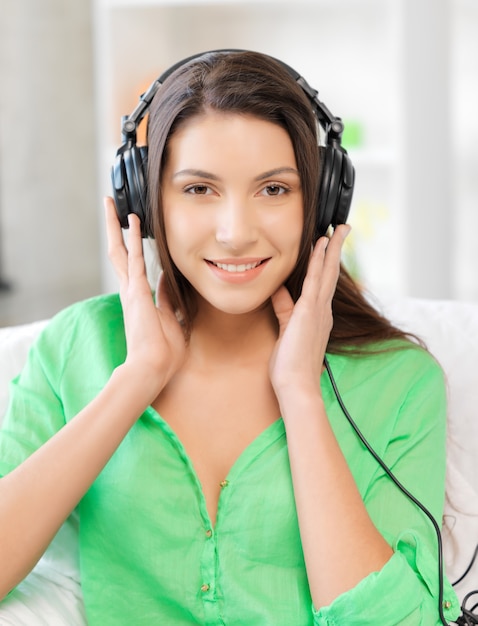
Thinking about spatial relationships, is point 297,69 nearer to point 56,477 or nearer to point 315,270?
point 315,270

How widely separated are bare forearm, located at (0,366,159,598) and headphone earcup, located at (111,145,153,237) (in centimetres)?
23

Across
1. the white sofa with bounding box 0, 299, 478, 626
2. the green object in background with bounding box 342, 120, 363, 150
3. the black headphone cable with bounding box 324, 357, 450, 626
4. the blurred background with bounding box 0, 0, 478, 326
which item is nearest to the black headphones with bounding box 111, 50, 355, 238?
the black headphone cable with bounding box 324, 357, 450, 626

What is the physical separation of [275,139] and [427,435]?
1.38 feet

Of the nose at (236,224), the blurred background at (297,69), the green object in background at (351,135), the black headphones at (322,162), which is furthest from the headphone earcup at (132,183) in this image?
the green object in background at (351,135)

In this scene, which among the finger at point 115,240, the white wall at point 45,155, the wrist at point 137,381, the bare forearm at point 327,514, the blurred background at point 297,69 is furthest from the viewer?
the white wall at point 45,155

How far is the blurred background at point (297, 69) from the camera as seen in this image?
123 inches

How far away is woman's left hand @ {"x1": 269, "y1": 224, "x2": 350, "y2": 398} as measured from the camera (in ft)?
4.03

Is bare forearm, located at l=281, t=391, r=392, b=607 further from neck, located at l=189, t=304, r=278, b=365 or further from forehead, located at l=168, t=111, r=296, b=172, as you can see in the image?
forehead, located at l=168, t=111, r=296, b=172

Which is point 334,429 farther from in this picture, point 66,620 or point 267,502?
point 66,620

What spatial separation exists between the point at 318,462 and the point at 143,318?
30cm

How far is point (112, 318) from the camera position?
1395 mm

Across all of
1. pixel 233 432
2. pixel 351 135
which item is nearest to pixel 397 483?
pixel 233 432

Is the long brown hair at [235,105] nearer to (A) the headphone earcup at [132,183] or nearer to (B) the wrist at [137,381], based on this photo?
(A) the headphone earcup at [132,183]

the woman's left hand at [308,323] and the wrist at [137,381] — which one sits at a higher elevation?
the woman's left hand at [308,323]
